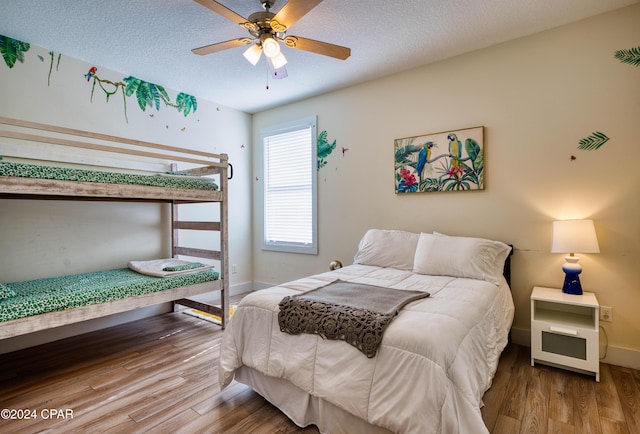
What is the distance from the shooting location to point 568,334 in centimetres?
209

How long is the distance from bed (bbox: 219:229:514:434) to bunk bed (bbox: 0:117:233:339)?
1048 mm

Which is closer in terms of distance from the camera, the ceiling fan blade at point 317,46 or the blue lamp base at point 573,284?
the ceiling fan blade at point 317,46

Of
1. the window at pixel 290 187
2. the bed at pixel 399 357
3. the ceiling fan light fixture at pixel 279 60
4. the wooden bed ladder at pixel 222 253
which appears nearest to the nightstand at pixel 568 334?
the bed at pixel 399 357

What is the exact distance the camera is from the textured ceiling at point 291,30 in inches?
84.2

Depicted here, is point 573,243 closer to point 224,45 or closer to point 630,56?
point 630,56

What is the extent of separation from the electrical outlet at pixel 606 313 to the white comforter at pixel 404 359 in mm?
808

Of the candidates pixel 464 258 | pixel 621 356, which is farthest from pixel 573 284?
pixel 464 258

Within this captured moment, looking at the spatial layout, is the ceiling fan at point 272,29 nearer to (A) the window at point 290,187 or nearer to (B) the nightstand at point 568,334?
(A) the window at point 290,187

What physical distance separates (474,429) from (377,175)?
8.15 feet

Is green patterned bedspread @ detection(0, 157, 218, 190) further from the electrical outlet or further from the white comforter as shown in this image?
the electrical outlet

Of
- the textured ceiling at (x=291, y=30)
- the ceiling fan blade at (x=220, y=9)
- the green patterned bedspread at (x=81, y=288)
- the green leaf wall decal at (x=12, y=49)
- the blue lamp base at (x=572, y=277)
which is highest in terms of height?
the textured ceiling at (x=291, y=30)

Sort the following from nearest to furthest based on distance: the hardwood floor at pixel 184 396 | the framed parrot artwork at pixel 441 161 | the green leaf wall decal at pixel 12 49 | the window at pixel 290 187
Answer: the hardwood floor at pixel 184 396 < the green leaf wall decal at pixel 12 49 < the framed parrot artwork at pixel 441 161 < the window at pixel 290 187

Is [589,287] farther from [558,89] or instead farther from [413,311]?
[413,311]

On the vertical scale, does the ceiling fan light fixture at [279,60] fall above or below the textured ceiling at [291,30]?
below
